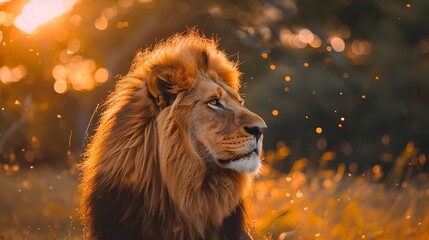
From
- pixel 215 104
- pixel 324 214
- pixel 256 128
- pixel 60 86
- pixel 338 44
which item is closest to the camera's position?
pixel 256 128

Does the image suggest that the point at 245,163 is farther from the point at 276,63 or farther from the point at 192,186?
the point at 276,63

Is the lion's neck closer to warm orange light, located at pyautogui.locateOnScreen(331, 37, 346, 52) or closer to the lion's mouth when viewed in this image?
the lion's mouth

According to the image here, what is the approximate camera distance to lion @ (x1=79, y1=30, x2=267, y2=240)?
466cm

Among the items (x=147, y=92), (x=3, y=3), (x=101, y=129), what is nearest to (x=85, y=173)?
(x=101, y=129)

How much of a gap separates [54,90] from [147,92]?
12.0 m

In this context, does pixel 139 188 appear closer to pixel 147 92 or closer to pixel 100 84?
pixel 147 92

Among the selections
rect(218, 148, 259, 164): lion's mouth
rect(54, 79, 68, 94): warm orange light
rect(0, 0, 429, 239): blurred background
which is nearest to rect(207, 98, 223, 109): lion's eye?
rect(218, 148, 259, 164): lion's mouth

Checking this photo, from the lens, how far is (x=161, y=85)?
4.87 meters

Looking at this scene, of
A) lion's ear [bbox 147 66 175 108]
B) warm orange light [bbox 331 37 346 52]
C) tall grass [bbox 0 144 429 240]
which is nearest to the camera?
lion's ear [bbox 147 66 175 108]

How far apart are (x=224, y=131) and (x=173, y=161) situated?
345mm

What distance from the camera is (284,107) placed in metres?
18.3

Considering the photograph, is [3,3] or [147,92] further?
[3,3]

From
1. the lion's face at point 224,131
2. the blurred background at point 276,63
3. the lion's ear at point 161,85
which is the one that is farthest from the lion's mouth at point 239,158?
the blurred background at point 276,63

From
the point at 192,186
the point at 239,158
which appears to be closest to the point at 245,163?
the point at 239,158
